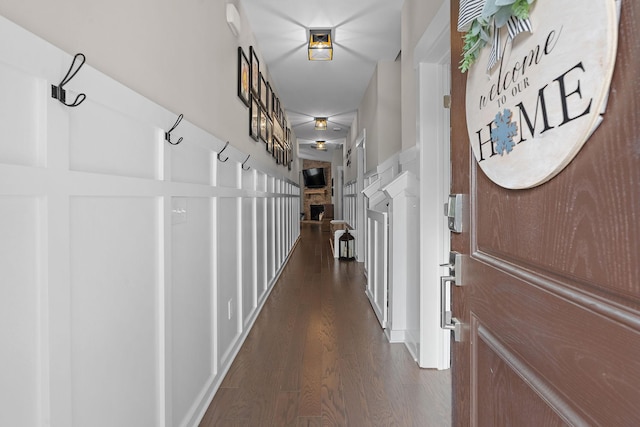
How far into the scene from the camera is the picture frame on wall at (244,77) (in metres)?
2.72

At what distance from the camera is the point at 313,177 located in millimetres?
15750

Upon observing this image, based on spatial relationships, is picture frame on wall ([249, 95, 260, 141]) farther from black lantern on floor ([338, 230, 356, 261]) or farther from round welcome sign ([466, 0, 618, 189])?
black lantern on floor ([338, 230, 356, 261])

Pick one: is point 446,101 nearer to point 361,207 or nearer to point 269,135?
point 269,135

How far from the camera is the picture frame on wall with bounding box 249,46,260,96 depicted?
3262 millimetres

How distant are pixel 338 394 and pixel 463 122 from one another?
1.52 m

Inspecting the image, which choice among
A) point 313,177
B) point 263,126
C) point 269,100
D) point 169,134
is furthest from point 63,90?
point 313,177

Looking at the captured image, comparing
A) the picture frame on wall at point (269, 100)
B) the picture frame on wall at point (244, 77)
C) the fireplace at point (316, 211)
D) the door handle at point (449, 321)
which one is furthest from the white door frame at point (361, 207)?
the fireplace at point (316, 211)

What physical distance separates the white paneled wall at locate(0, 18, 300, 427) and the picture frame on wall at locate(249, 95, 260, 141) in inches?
53.3

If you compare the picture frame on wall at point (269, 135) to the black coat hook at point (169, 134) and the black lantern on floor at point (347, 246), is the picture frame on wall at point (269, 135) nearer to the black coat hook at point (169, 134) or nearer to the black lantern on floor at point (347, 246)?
the black lantern on floor at point (347, 246)

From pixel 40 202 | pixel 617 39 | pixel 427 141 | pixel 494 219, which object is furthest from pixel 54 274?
pixel 427 141

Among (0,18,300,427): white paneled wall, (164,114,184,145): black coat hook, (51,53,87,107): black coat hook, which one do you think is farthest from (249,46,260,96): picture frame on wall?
(51,53,87,107): black coat hook

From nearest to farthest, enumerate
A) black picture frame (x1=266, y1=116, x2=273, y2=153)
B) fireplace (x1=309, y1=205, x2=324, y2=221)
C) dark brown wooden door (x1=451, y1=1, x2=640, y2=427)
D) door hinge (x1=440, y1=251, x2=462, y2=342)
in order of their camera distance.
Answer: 1. dark brown wooden door (x1=451, y1=1, x2=640, y2=427)
2. door hinge (x1=440, y1=251, x2=462, y2=342)
3. black picture frame (x1=266, y1=116, x2=273, y2=153)
4. fireplace (x1=309, y1=205, x2=324, y2=221)

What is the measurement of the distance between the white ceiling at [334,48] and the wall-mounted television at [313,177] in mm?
9132

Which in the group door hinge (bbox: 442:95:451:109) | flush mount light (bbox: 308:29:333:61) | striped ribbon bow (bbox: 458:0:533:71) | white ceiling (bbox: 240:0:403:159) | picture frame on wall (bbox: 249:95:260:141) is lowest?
striped ribbon bow (bbox: 458:0:533:71)
